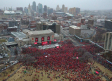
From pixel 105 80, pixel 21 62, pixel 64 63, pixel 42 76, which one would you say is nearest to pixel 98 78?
pixel 105 80

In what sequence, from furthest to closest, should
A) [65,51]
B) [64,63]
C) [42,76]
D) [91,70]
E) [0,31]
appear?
[0,31] → [65,51] → [64,63] → [91,70] → [42,76]

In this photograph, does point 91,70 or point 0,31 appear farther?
point 0,31

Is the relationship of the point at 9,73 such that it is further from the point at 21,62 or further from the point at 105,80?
the point at 105,80

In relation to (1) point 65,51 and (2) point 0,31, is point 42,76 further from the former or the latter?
(2) point 0,31

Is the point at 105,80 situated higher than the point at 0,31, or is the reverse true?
the point at 0,31

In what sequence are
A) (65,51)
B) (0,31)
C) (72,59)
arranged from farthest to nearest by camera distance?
(0,31)
(65,51)
(72,59)

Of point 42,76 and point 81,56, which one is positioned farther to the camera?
point 81,56

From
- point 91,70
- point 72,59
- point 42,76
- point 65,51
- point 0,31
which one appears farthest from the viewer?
point 0,31

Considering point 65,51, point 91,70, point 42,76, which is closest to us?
point 42,76

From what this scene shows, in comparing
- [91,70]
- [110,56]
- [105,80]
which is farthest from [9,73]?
[110,56]
